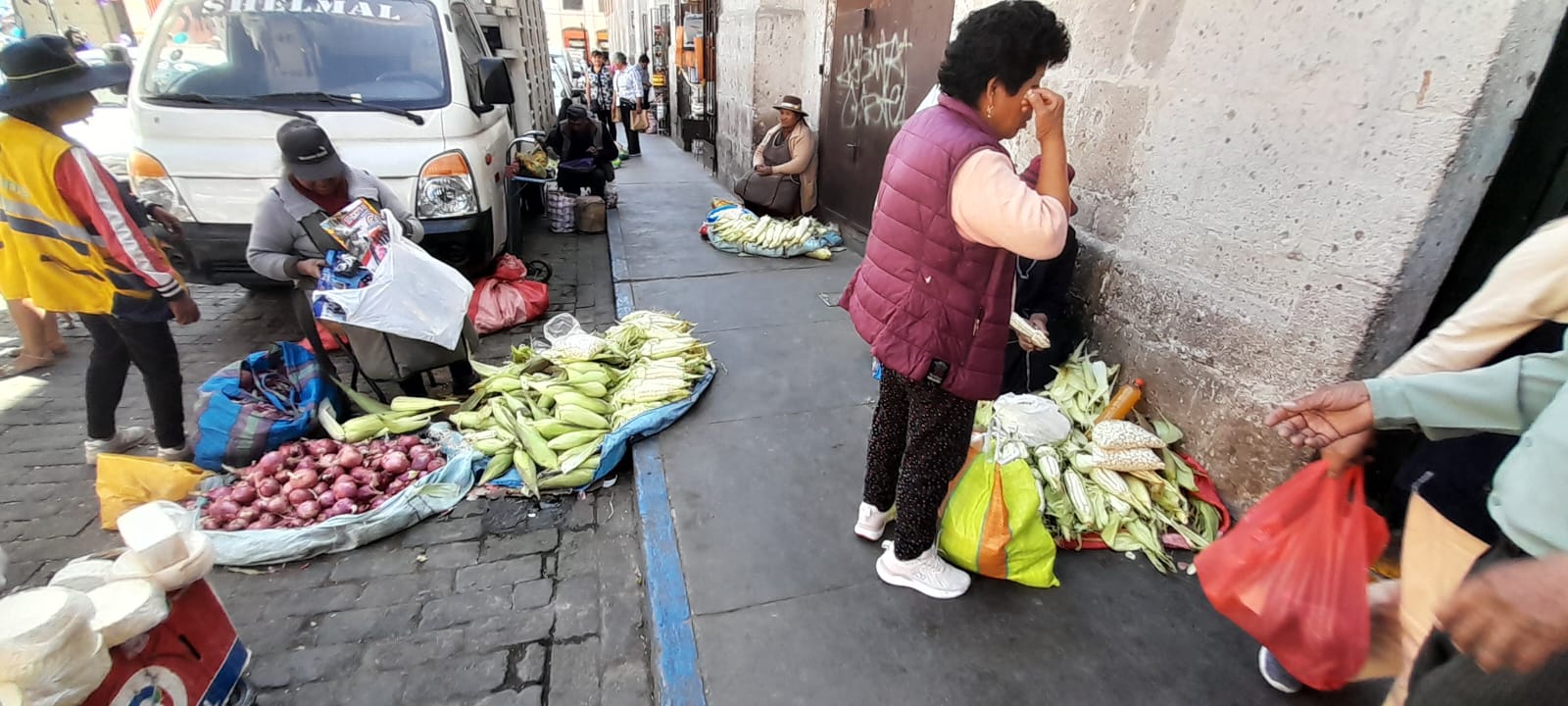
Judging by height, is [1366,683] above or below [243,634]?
above

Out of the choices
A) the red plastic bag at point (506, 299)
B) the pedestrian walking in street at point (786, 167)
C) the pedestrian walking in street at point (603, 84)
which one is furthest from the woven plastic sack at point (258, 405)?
the pedestrian walking in street at point (603, 84)

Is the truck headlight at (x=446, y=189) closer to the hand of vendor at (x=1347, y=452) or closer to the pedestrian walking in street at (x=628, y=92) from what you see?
the hand of vendor at (x=1347, y=452)

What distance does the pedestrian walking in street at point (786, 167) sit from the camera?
23.9ft

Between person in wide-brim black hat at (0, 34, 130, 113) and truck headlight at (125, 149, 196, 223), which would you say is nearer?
person in wide-brim black hat at (0, 34, 130, 113)

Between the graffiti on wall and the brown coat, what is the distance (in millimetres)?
452

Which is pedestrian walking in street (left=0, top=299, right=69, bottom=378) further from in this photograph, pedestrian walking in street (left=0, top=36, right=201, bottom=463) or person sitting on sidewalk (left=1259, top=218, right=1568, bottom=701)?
person sitting on sidewalk (left=1259, top=218, right=1568, bottom=701)

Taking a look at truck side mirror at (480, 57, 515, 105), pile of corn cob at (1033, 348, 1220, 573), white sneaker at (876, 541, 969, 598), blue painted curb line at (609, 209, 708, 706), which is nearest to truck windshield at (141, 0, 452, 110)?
truck side mirror at (480, 57, 515, 105)

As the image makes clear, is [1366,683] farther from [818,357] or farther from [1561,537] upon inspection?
[818,357]

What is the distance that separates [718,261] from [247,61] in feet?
12.2

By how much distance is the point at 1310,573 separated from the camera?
1.77 metres

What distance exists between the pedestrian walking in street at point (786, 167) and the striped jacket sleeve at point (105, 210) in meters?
5.33

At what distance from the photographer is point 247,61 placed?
4.41m

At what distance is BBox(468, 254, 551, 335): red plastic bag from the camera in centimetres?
495

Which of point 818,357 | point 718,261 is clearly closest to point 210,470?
point 818,357
